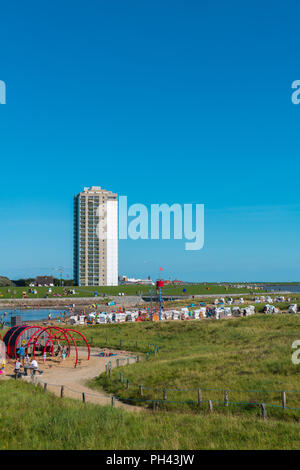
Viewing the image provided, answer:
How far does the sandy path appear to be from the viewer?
19.9m

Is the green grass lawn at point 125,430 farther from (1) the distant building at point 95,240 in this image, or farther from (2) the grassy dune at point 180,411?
(1) the distant building at point 95,240

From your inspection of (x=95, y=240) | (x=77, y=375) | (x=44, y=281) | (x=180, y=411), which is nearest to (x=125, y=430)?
(x=180, y=411)

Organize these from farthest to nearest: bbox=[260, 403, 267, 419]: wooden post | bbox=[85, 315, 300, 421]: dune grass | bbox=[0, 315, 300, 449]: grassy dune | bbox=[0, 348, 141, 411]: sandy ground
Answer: bbox=[0, 348, 141, 411]: sandy ground → bbox=[85, 315, 300, 421]: dune grass → bbox=[260, 403, 267, 419]: wooden post → bbox=[0, 315, 300, 449]: grassy dune

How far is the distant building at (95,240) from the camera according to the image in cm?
16775

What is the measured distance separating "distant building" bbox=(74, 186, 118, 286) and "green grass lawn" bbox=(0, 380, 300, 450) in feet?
498

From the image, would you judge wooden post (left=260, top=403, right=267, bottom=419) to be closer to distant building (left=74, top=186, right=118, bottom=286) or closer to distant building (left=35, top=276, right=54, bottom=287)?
distant building (left=35, top=276, right=54, bottom=287)

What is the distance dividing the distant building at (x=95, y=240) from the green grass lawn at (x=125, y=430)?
498ft

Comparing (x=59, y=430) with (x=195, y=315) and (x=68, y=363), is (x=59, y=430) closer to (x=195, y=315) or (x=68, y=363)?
(x=68, y=363)

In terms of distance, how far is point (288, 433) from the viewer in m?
13.5

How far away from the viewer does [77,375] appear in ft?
84.8

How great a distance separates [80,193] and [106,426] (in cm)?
16095

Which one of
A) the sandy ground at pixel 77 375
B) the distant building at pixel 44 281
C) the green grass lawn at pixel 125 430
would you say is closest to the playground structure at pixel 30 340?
the sandy ground at pixel 77 375

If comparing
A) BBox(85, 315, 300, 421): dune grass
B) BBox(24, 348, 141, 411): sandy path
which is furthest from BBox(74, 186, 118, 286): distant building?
BBox(24, 348, 141, 411): sandy path
